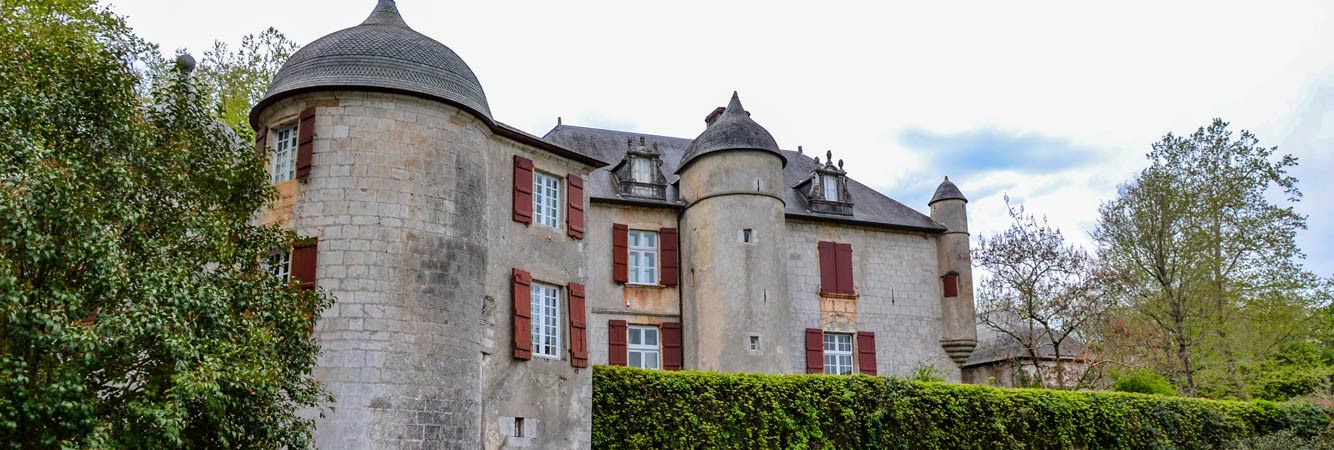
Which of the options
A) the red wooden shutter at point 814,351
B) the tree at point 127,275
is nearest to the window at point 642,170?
the red wooden shutter at point 814,351

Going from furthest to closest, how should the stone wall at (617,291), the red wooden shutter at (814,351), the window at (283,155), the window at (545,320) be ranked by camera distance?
the red wooden shutter at (814,351), the stone wall at (617,291), the window at (545,320), the window at (283,155)

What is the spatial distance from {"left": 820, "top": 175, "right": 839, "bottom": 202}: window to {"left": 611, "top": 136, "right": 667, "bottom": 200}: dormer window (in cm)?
414

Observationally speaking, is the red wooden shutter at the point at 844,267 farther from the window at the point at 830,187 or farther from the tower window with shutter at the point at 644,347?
the tower window with shutter at the point at 644,347

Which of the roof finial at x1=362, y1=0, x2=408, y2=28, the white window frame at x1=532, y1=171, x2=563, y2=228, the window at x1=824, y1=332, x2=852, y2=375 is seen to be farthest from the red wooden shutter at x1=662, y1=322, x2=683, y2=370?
the roof finial at x1=362, y1=0, x2=408, y2=28

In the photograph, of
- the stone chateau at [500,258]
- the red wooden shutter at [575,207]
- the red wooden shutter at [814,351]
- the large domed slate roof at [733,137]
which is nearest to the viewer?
the stone chateau at [500,258]

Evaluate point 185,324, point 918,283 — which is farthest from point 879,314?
point 185,324

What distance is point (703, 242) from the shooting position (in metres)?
24.0

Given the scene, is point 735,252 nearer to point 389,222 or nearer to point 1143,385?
point 389,222

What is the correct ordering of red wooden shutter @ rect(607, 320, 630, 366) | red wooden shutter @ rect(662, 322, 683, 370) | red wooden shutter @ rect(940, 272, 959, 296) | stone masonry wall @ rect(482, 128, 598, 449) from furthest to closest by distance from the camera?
red wooden shutter @ rect(940, 272, 959, 296)
red wooden shutter @ rect(662, 322, 683, 370)
red wooden shutter @ rect(607, 320, 630, 366)
stone masonry wall @ rect(482, 128, 598, 449)

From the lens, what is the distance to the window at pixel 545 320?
56.2ft

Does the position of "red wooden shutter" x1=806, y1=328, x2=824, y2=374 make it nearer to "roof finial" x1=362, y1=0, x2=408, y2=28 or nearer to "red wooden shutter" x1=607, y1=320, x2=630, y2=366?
"red wooden shutter" x1=607, y1=320, x2=630, y2=366

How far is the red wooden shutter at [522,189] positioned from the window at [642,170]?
7.44 m

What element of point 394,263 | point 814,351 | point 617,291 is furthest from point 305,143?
point 814,351

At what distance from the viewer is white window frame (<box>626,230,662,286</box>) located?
949 inches
